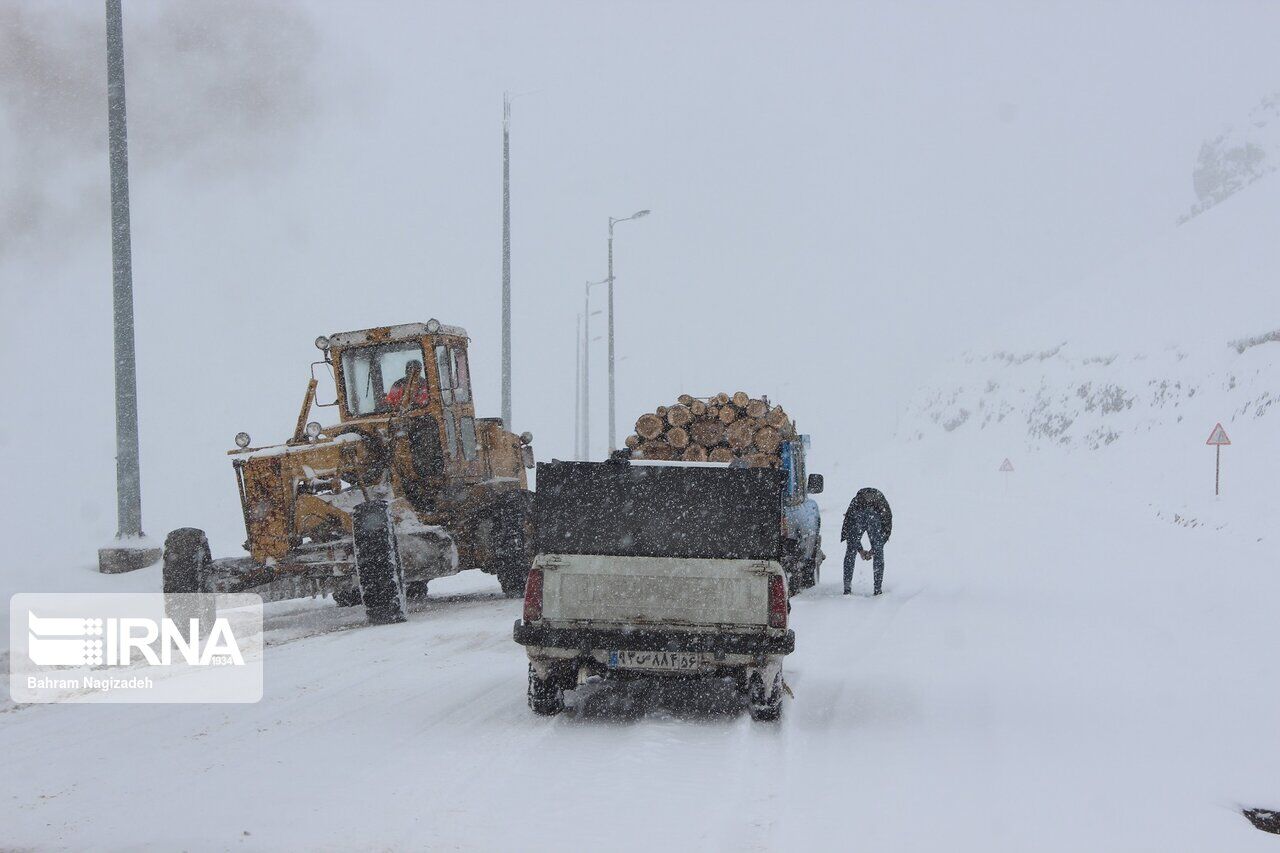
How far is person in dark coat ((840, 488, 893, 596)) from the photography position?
16625 mm

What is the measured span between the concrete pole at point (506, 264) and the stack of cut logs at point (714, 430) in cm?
969

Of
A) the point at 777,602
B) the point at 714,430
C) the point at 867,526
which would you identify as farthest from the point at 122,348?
the point at 777,602

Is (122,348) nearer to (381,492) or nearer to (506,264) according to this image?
(381,492)

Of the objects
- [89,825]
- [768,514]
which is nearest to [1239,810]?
[768,514]

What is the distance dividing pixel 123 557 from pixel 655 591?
912cm

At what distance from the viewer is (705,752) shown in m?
7.70

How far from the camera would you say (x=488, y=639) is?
40.8 ft

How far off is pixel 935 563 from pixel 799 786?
1457 centimetres

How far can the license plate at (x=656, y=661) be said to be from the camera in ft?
27.5

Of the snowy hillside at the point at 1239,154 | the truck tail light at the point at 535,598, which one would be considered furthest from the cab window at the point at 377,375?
the snowy hillside at the point at 1239,154

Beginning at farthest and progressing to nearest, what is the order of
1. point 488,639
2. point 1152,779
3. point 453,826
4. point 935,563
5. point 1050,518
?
point 1050,518 < point 935,563 < point 488,639 < point 1152,779 < point 453,826

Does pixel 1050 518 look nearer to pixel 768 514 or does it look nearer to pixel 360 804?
pixel 768 514

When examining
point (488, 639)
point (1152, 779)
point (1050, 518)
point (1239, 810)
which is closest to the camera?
point (1239, 810)

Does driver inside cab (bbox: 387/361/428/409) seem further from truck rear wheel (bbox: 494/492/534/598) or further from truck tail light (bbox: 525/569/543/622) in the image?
truck tail light (bbox: 525/569/543/622)
